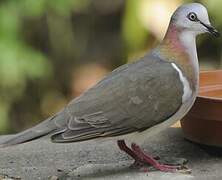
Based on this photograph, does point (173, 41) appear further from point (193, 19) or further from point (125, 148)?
point (125, 148)

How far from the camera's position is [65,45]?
5.93m

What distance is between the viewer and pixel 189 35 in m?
3.04

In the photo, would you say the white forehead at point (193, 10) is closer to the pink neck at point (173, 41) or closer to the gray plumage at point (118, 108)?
the pink neck at point (173, 41)

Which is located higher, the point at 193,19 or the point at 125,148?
the point at 193,19

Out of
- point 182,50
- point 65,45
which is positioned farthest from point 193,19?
point 65,45

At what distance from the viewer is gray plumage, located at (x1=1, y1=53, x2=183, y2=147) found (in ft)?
9.15

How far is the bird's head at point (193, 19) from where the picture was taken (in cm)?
300

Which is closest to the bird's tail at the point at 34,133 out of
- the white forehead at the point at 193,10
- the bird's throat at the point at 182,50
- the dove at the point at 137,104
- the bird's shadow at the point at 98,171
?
the dove at the point at 137,104

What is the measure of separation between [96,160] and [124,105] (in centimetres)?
34

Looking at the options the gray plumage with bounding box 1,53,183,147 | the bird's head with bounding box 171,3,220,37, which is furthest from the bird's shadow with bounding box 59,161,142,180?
the bird's head with bounding box 171,3,220,37

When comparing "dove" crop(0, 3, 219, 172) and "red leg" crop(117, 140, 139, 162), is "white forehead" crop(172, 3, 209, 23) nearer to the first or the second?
"dove" crop(0, 3, 219, 172)

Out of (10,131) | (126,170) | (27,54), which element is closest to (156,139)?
(126,170)

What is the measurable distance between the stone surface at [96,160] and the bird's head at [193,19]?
47 cm

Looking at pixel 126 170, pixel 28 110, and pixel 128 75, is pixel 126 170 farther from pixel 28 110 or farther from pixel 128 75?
pixel 28 110
